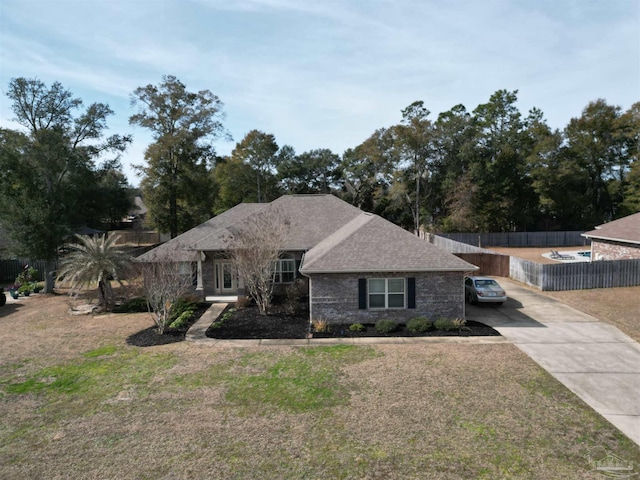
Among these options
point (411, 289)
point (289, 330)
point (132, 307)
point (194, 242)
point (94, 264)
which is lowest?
point (289, 330)

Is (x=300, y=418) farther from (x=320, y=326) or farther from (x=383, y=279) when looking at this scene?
(x=383, y=279)

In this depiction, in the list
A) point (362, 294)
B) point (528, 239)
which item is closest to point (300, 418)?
point (362, 294)

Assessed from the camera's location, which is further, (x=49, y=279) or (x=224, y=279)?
(x=49, y=279)

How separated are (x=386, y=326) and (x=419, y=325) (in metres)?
1.25

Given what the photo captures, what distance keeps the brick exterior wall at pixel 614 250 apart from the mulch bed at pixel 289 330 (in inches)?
604

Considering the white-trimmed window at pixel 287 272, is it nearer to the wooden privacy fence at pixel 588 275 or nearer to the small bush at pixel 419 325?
the small bush at pixel 419 325

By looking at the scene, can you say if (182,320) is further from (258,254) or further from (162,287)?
(258,254)

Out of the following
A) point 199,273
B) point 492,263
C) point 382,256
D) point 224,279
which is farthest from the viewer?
point 492,263

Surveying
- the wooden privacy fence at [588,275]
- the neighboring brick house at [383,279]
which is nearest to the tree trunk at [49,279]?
the neighboring brick house at [383,279]

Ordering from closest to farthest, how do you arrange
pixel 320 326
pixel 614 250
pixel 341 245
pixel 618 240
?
1. pixel 320 326
2. pixel 341 245
3. pixel 618 240
4. pixel 614 250

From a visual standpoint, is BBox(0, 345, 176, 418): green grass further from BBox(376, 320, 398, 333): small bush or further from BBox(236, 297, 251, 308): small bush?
BBox(376, 320, 398, 333): small bush

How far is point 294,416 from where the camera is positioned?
9594mm

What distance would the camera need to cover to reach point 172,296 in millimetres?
17062

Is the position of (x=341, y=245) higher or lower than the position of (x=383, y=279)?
higher
